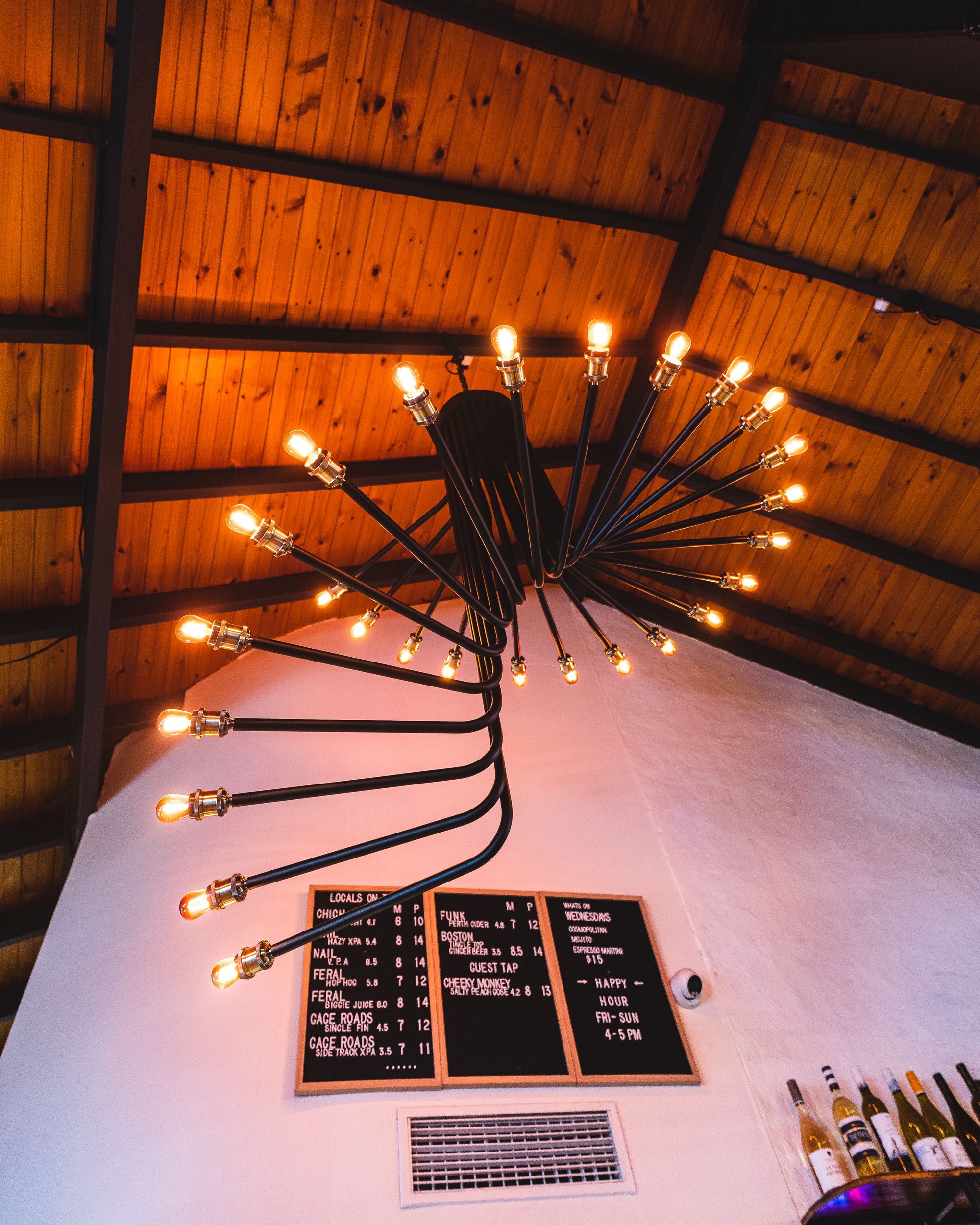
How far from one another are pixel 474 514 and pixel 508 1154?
2.74 metres

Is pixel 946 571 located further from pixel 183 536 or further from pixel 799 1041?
pixel 183 536

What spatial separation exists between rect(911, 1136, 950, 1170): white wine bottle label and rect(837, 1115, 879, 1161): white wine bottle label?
209 millimetres

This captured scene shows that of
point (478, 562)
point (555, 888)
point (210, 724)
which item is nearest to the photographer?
point (210, 724)

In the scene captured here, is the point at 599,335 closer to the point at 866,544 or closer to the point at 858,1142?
the point at 858,1142

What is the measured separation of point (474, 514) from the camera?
214cm

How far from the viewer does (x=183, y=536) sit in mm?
4344

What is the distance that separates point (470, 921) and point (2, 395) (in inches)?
121

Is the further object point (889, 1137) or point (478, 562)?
point (889, 1137)

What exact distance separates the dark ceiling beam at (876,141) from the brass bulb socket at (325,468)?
12.2ft

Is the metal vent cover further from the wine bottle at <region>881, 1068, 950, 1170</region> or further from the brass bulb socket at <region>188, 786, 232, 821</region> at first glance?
the brass bulb socket at <region>188, 786, 232, 821</region>

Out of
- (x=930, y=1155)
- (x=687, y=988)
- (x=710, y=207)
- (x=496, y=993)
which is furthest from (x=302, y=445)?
(x=930, y=1155)

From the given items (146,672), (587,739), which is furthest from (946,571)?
(146,672)

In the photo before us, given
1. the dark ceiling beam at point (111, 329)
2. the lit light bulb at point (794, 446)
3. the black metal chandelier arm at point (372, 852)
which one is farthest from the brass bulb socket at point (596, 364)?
the dark ceiling beam at point (111, 329)

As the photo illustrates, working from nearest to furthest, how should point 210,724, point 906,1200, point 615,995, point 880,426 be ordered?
point 210,724 → point 906,1200 → point 615,995 → point 880,426
